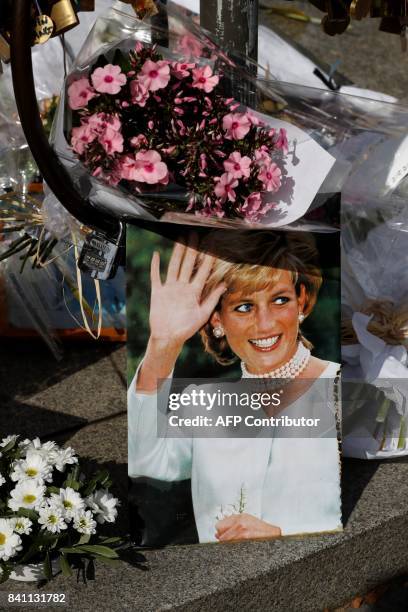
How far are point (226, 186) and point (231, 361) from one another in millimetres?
496

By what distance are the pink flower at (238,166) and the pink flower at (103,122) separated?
28 centimetres

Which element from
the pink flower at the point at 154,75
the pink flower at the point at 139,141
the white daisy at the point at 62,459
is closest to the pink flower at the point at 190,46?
the pink flower at the point at 154,75

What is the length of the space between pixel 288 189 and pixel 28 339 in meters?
1.66

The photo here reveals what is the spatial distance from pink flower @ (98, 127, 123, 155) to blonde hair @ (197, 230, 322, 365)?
1.18ft

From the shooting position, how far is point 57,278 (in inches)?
130

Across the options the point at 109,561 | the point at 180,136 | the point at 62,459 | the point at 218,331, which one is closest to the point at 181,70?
the point at 180,136

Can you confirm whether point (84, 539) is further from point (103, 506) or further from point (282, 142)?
point (282, 142)

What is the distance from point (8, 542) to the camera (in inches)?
81.1

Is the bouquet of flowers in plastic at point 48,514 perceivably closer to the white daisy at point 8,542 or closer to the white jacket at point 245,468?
the white daisy at point 8,542

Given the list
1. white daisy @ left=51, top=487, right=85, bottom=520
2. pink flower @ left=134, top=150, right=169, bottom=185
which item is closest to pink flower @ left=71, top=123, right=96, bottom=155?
pink flower @ left=134, top=150, right=169, bottom=185

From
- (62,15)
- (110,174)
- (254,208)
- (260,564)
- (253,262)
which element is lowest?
(260,564)

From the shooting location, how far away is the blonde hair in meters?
2.27

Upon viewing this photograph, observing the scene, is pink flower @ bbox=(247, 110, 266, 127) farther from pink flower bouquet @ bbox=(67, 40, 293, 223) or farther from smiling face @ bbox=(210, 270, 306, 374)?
smiling face @ bbox=(210, 270, 306, 374)

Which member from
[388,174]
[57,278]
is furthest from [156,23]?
[57,278]
